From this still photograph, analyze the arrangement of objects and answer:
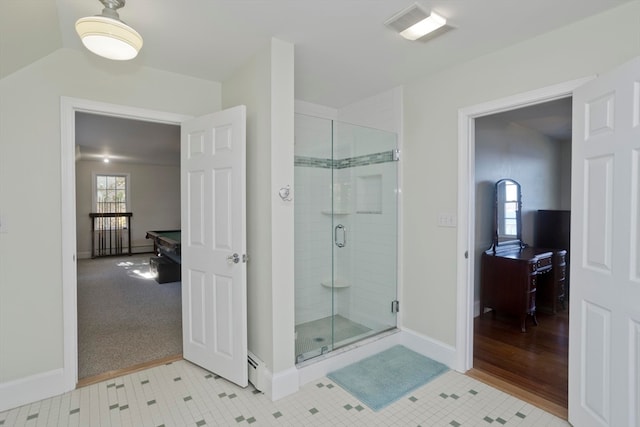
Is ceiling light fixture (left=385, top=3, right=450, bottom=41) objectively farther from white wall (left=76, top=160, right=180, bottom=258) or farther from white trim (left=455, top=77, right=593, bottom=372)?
white wall (left=76, top=160, right=180, bottom=258)

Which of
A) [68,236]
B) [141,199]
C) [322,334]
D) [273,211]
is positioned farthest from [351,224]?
[141,199]

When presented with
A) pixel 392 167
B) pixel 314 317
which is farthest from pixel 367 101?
pixel 314 317

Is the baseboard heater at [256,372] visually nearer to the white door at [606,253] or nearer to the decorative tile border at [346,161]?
the decorative tile border at [346,161]

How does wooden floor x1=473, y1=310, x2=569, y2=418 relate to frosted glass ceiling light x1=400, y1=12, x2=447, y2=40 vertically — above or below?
below

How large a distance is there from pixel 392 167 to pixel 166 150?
5.51 m

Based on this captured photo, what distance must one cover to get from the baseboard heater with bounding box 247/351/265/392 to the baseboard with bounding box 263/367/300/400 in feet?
0.15

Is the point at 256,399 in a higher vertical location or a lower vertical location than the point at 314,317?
lower

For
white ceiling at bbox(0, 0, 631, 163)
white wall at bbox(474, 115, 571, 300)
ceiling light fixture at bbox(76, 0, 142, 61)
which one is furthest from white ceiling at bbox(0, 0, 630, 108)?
white wall at bbox(474, 115, 571, 300)

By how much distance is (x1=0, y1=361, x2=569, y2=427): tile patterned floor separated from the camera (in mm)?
2035

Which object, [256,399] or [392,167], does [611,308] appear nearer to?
[392,167]

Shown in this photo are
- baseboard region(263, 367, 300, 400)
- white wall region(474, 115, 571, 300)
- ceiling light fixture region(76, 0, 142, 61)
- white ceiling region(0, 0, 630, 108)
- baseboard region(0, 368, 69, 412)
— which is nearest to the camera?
ceiling light fixture region(76, 0, 142, 61)

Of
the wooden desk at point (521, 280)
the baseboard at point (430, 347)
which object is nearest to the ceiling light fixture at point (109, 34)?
the baseboard at point (430, 347)

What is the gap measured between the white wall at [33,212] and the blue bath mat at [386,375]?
215 cm

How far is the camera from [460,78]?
2.65 m
